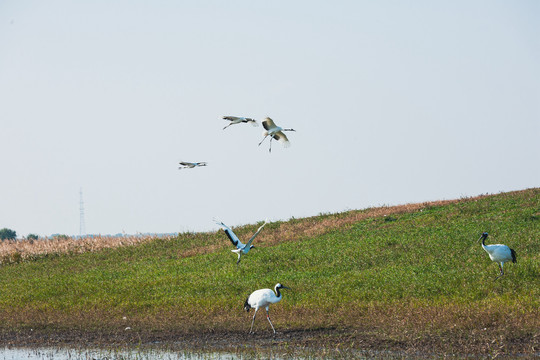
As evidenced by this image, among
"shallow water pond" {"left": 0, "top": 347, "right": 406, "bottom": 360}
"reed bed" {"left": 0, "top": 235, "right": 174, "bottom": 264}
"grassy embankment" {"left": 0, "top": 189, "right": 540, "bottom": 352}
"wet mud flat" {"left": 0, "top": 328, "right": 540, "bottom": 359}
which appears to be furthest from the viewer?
"reed bed" {"left": 0, "top": 235, "right": 174, "bottom": 264}

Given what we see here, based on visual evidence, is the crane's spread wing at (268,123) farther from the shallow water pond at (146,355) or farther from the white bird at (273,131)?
the shallow water pond at (146,355)

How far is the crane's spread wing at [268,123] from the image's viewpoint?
16266 millimetres

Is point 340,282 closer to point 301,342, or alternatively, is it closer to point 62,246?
point 301,342

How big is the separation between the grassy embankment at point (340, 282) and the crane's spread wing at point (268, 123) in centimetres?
548

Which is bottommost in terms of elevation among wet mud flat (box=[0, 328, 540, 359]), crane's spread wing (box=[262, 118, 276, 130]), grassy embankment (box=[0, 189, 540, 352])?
wet mud flat (box=[0, 328, 540, 359])

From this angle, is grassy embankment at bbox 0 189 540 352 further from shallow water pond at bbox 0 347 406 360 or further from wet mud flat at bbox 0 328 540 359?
shallow water pond at bbox 0 347 406 360

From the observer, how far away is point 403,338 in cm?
1545

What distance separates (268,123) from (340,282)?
8.47 m

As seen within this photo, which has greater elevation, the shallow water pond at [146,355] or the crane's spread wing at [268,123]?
the crane's spread wing at [268,123]

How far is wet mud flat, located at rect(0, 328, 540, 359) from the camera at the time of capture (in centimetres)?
1444

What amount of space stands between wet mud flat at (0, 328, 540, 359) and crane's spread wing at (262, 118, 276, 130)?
18.1 feet

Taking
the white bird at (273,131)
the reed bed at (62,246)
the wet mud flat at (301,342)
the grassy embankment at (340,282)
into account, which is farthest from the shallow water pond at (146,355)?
the reed bed at (62,246)

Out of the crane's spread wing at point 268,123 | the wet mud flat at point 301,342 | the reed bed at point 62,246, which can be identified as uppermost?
the crane's spread wing at point 268,123

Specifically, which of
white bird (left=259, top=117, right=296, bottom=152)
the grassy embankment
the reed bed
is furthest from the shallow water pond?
the reed bed
